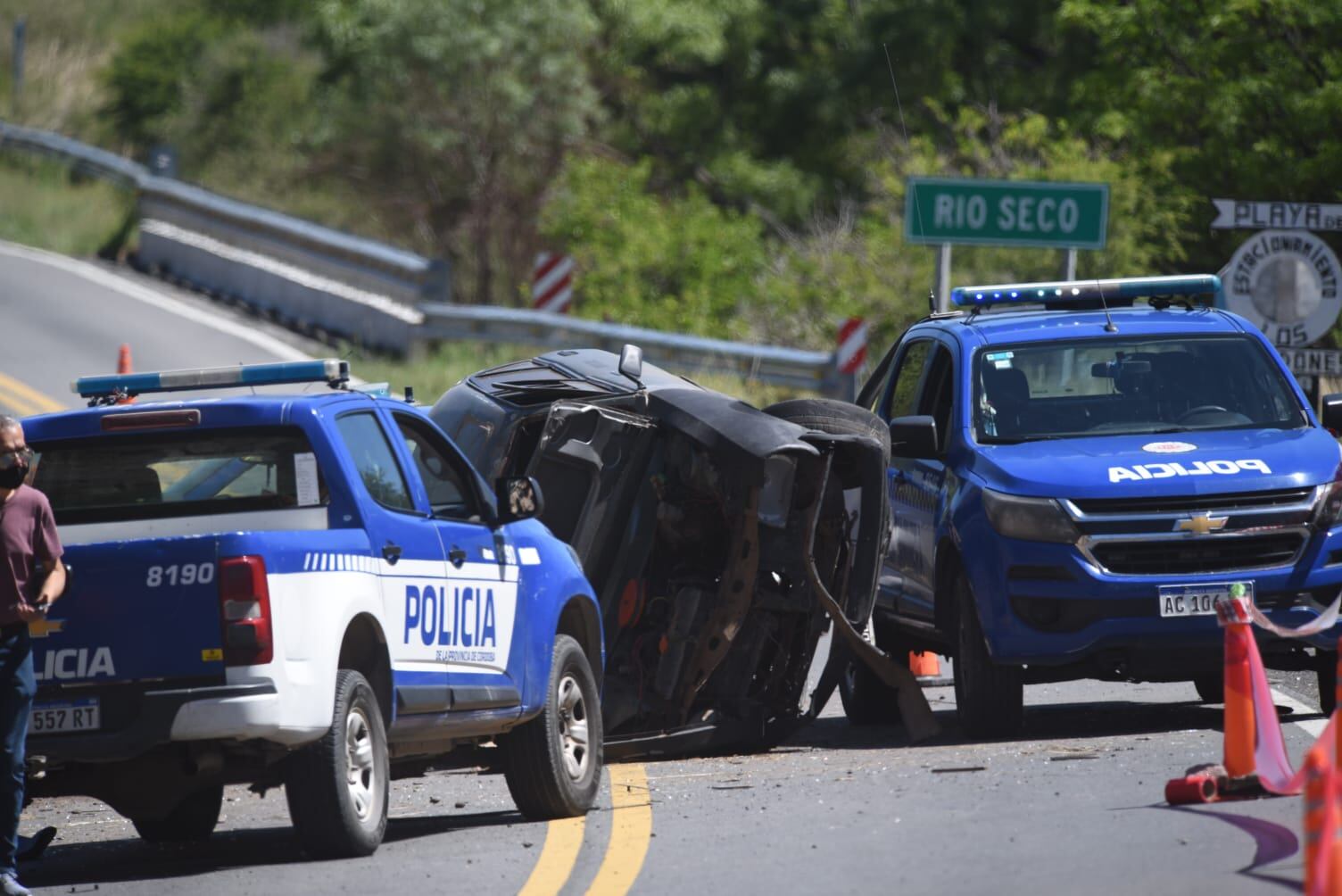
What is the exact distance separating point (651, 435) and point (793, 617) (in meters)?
1.18

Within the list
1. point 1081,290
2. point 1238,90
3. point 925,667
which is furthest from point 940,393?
point 1238,90

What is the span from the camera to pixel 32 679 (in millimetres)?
7730

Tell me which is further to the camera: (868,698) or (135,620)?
(868,698)

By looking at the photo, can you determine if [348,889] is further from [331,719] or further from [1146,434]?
[1146,434]

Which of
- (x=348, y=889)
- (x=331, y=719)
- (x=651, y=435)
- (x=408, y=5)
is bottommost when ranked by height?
(x=348, y=889)

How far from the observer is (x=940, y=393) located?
12.4 m

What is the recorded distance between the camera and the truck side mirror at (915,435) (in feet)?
37.5

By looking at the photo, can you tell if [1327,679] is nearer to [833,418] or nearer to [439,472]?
[833,418]

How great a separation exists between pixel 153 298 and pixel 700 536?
19.9 meters

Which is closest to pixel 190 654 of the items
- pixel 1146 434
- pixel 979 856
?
pixel 979 856

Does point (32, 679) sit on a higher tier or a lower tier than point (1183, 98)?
lower

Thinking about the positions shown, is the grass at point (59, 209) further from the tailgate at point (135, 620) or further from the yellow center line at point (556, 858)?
the tailgate at point (135, 620)

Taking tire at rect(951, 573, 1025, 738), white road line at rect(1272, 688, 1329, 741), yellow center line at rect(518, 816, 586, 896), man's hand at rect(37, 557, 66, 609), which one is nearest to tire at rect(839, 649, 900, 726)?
tire at rect(951, 573, 1025, 738)

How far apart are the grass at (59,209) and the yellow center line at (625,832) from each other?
25179 millimetres
